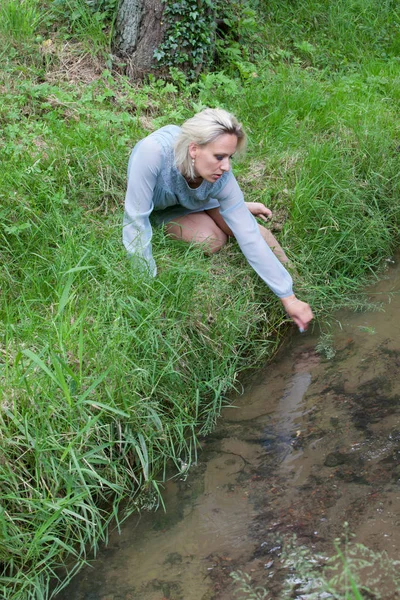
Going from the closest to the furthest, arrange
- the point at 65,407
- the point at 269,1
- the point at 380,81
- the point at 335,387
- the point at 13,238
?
1. the point at 65,407
2. the point at 335,387
3. the point at 13,238
4. the point at 380,81
5. the point at 269,1

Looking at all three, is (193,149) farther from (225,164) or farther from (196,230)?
(196,230)

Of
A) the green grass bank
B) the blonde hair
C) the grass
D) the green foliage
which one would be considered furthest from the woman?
the green foliage

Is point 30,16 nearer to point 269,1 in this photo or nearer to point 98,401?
point 269,1

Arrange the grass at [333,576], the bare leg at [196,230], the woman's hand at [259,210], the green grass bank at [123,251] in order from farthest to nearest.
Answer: the woman's hand at [259,210] → the bare leg at [196,230] → the green grass bank at [123,251] → the grass at [333,576]

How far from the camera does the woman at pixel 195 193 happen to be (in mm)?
3559

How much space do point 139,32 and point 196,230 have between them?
2182mm

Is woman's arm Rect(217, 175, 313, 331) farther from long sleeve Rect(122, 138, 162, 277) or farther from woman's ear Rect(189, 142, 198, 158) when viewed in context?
long sleeve Rect(122, 138, 162, 277)

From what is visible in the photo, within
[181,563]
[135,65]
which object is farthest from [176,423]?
[135,65]

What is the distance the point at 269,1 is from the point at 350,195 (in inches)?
120

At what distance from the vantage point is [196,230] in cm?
412

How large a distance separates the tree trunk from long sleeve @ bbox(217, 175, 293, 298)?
2.15 m

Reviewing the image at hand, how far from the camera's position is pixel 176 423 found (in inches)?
130

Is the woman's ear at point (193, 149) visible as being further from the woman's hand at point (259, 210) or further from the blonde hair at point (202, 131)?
the woman's hand at point (259, 210)

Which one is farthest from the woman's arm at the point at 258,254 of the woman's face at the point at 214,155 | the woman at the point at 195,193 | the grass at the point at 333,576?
the grass at the point at 333,576
